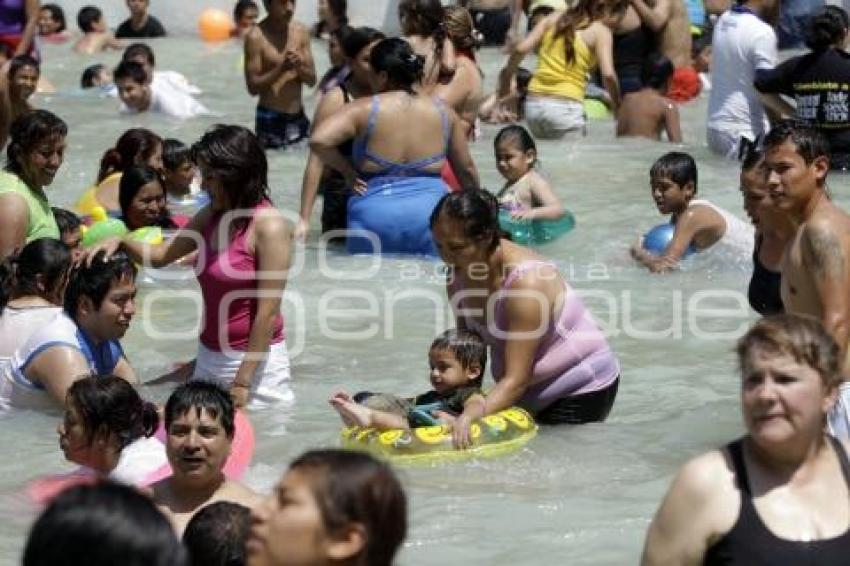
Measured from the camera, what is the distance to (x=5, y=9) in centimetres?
1535

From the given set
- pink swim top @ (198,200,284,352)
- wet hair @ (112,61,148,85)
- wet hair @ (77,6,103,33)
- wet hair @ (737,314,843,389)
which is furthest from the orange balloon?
wet hair @ (737,314,843,389)

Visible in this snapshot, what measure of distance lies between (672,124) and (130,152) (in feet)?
A: 14.7

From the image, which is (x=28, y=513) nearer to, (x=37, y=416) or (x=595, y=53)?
(x=37, y=416)

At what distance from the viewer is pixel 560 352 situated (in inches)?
276

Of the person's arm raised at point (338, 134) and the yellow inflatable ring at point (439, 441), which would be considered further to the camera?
the person's arm raised at point (338, 134)

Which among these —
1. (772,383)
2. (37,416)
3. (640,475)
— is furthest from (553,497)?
(772,383)

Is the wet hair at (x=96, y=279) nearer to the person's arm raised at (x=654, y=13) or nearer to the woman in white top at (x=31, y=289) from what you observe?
the woman in white top at (x=31, y=289)

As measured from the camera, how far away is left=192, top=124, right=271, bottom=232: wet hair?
6785 millimetres

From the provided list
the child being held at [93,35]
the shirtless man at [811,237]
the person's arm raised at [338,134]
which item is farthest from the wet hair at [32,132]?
the child being held at [93,35]

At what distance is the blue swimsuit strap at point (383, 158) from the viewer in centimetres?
973

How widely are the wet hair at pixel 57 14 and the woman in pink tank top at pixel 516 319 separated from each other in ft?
44.2

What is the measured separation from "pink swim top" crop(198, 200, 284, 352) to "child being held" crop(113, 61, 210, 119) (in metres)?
7.89

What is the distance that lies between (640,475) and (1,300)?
2590 millimetres

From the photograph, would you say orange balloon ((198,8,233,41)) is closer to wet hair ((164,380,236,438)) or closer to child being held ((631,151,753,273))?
child being held ((631,151,753,273))
